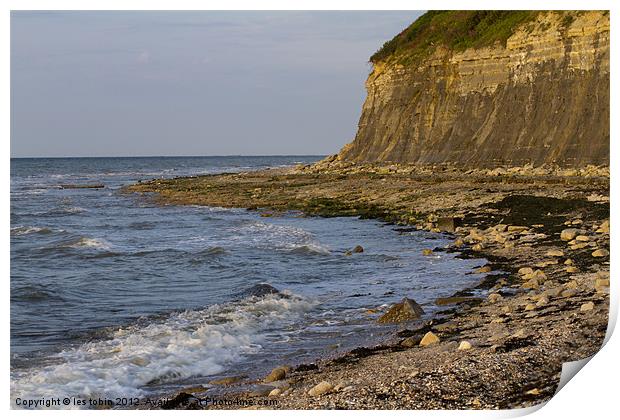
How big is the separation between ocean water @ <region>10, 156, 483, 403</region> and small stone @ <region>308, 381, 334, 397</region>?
1474 mm

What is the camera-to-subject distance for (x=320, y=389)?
8.02 meters

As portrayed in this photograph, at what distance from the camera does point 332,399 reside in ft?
25.5

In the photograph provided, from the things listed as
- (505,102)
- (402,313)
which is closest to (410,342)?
(402,313)

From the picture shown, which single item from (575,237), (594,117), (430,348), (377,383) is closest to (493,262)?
(575,237)

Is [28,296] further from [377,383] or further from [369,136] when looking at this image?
[369,136]

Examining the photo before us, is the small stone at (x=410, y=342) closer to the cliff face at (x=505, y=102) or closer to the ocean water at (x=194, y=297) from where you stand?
the ocean water at (x=194, y=297)

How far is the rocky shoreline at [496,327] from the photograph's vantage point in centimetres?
783

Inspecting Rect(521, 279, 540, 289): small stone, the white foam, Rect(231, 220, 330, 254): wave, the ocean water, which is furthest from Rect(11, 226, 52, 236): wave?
Rect(521, 279, 540, 289): small stone

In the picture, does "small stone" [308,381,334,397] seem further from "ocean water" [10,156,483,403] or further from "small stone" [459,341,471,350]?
"small stone" [459,341,471,350]

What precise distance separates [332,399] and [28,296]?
8.21 meters

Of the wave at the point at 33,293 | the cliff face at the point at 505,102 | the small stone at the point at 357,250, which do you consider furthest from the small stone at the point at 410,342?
the cliff face at the point at 505,102

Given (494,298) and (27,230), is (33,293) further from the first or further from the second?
(27,230)

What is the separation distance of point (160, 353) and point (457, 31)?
Answer: 38.3 metres

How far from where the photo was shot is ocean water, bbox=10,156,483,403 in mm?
9641
